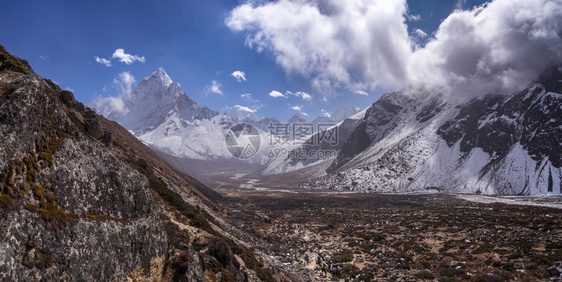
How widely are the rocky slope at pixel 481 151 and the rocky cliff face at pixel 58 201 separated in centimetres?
13060

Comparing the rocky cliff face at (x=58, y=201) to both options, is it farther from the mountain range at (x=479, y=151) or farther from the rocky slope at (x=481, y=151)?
the mountain range at (x=479, y=151)

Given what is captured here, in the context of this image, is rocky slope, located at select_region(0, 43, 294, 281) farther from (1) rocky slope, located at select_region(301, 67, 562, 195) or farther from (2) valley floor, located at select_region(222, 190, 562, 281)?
(1) rocky slope, located at select_region(301, 67, 562, 195)

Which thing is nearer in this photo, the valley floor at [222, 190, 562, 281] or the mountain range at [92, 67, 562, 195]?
the valley floor at [222, 190, 562, 281]

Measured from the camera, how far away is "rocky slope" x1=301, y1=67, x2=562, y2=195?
331 ft

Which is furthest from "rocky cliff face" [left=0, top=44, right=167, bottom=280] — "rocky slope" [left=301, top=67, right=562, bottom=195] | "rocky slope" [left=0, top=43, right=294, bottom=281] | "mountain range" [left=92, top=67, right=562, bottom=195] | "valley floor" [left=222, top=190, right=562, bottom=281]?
"mountain range" [left=92, top=67, right=562, bottom=195]

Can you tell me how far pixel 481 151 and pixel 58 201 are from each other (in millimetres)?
160167

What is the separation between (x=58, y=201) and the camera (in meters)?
5.82

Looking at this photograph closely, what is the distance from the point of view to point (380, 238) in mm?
34219

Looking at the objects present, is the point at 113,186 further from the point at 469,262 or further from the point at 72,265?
the point at 469,262

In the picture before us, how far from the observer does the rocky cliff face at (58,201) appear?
15.8 feet

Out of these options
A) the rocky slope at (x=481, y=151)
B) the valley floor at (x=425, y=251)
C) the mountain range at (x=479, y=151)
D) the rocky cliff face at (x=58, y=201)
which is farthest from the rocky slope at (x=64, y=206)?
the mountain range at (x=479, y=151)

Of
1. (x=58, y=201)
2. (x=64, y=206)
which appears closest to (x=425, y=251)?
(x=64, y=206)

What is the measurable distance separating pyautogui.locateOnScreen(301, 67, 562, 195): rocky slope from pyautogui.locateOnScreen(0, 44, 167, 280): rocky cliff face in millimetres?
130604

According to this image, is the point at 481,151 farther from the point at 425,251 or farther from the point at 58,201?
the point at 58,201
